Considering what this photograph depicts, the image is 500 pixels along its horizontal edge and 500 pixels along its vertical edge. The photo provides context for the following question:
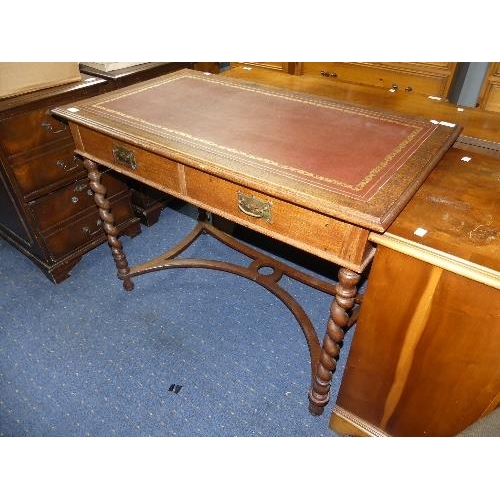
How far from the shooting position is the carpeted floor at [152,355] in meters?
1.82

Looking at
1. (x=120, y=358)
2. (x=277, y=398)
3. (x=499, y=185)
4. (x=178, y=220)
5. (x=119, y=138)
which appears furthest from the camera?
(x=178, y=220)

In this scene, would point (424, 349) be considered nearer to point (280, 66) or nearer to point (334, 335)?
→ point (334, 335)

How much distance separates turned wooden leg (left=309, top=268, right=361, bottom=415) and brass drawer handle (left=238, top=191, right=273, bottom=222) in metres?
0.32

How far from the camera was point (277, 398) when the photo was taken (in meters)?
1.92

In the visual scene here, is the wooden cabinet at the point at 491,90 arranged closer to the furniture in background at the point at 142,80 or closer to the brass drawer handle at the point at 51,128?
the furniture in background at the point at 142,80

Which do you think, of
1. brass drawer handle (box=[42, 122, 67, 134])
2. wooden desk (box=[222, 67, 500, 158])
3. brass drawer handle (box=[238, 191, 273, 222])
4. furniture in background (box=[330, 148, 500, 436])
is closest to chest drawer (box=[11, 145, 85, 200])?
brass drawer handle (box=[42, 122, 67, 134])

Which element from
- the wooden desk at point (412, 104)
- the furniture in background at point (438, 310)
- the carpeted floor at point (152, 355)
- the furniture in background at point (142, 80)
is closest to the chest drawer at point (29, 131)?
the furniture in background at point (142, 80)

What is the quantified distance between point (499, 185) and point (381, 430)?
3.49 feet

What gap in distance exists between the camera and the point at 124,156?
168cm

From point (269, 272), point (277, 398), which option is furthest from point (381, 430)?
point (269, 272)

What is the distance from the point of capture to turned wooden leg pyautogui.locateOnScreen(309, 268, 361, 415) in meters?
1.30

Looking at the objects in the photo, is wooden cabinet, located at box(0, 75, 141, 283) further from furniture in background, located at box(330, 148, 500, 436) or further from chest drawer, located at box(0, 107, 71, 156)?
furniture in background, located at box(330, 148, 500, 436)

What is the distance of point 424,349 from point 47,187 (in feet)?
7.02
